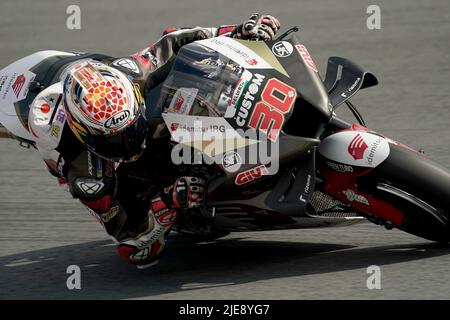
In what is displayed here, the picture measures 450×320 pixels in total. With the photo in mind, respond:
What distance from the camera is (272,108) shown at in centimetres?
560

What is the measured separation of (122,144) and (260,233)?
5.75 ft

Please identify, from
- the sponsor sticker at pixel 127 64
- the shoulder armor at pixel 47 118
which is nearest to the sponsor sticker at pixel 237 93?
the sponsor sticker at pixel 127 64

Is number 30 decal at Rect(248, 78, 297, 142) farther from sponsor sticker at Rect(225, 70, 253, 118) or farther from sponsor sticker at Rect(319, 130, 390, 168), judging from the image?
sponsor sticker at Rect(319, 130, 390, 168)

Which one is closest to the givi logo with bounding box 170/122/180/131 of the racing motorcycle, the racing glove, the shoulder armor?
the racing motorcycle

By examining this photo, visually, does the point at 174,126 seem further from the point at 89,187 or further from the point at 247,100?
the point at 89,187

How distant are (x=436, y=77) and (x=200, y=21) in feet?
12.3

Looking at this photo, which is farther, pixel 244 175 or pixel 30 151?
pixel 30 151

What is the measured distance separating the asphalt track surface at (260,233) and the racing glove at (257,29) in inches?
54.7

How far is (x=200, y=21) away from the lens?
1288cm

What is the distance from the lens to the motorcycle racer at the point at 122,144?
224 inches

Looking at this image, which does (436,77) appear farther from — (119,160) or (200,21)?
(119,160)

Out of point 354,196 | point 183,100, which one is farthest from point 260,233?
point 183,100

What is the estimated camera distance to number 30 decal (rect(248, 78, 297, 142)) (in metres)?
5.57
